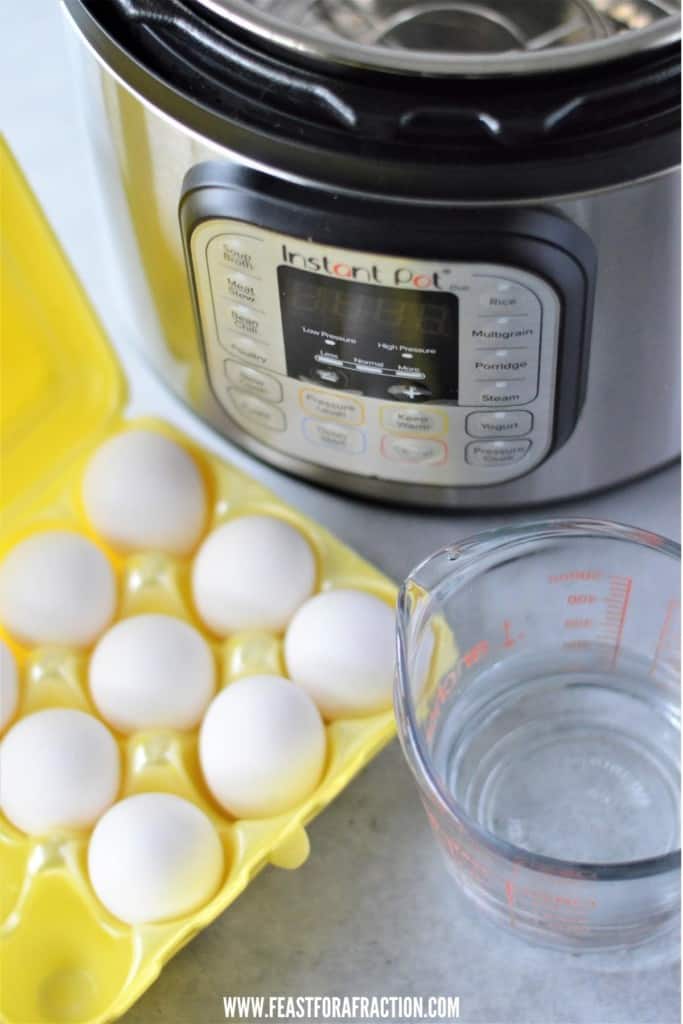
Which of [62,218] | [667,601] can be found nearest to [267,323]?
[667,601]

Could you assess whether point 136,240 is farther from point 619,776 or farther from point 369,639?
point 619,776

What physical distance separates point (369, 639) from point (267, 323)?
0.68 ft

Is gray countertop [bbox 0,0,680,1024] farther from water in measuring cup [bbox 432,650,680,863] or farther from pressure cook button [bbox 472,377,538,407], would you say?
pressure cook button [bbox 472,377,538,407]

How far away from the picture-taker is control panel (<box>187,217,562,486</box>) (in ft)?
2.50

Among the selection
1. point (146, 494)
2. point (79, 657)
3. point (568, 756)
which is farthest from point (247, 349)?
point (568, 756)

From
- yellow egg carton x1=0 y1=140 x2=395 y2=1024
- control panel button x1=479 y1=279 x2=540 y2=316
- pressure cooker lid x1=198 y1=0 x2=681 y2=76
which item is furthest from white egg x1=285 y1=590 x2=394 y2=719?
pressure cooker lid x1=198 y1=0 x2=681 y2=76

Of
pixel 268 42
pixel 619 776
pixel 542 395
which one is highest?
pixel 268 42

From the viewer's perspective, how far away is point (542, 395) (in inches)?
32.6

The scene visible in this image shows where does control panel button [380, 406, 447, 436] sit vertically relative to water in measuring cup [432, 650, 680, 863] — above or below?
above

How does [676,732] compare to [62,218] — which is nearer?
[676,732]

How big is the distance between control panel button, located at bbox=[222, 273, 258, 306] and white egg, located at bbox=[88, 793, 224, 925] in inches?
11.8

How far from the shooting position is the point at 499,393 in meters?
0.83

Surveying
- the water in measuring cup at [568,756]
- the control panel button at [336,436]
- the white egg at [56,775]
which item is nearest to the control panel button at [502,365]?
the control panel button at [336,436]

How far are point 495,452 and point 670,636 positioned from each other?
6.5 inches
